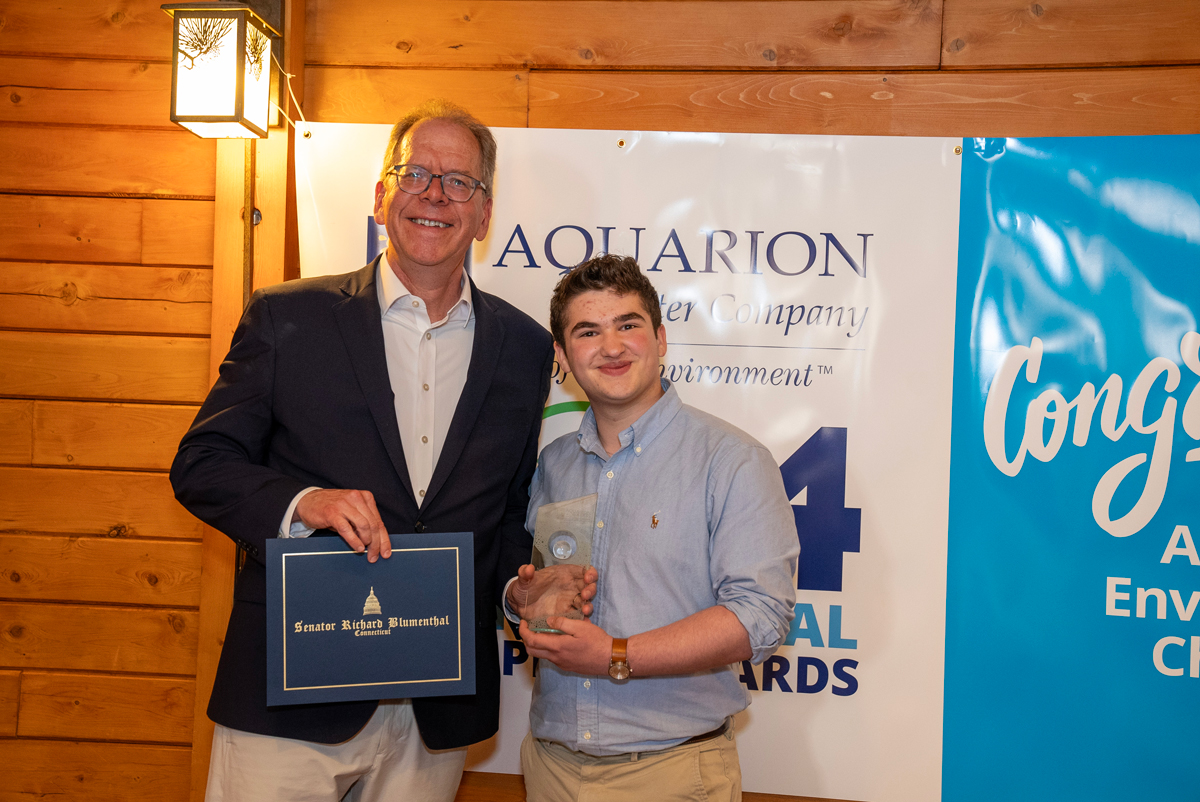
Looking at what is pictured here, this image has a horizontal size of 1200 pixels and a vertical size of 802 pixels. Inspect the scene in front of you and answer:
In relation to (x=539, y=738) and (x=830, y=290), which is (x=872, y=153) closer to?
(x=830, y=290)

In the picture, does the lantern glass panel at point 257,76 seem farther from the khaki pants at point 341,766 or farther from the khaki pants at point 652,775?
the khaki pants at point 652,775

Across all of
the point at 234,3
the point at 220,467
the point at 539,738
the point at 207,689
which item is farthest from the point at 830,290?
the point at 207,689

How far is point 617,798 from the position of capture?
1.41m

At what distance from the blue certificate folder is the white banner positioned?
2.29 feet

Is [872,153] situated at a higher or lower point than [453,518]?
higher

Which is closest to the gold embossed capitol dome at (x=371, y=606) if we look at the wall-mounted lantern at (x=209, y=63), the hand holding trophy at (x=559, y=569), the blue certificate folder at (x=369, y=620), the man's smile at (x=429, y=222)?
the blue certificate folder at (x=369, y=620)

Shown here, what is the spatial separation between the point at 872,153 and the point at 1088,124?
0.56 metres

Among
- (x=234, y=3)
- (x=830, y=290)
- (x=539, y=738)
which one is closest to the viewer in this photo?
(x=539, y=738)

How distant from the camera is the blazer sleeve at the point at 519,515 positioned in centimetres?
169

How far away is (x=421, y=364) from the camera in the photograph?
5.50ft

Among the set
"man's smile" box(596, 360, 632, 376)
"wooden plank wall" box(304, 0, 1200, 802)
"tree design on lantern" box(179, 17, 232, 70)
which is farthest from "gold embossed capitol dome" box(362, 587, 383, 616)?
"tree design on lantern" box(179, 17, 232, 70)

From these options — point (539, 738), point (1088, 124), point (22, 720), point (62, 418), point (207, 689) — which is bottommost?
point (22, 720)

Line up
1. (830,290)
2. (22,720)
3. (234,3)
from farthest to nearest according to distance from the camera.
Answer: (22,720) → (830,290) → (234,3)

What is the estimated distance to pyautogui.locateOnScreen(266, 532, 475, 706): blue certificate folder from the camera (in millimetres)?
1390
